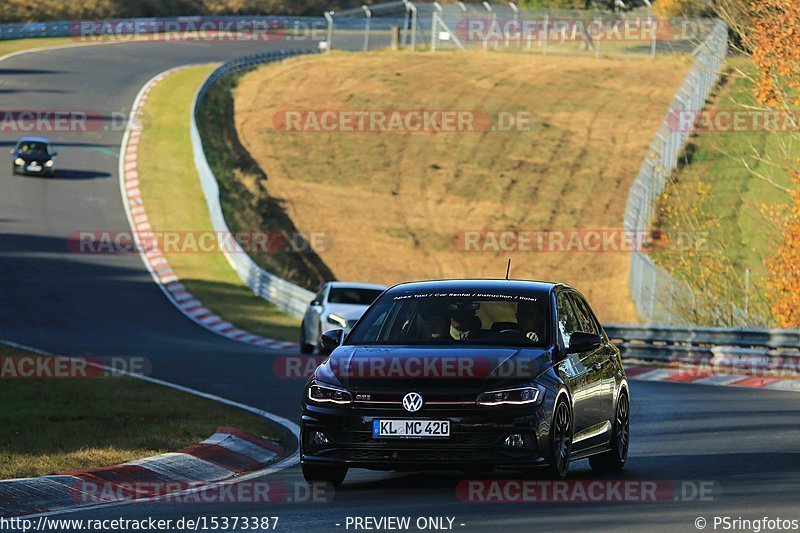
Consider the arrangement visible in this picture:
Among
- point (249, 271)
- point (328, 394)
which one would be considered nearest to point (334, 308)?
point (249, 271)

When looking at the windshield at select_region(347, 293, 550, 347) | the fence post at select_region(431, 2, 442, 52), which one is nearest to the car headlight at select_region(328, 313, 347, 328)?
the windshield at select_region(347, 293, 550, 347)

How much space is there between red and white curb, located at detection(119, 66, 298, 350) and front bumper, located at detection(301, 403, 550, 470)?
20391 mm

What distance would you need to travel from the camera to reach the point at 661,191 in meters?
35.1

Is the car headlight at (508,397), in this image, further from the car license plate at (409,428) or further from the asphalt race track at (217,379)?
the asphalt race track at (217,379)

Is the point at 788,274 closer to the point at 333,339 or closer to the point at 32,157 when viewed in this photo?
the point at 333,339

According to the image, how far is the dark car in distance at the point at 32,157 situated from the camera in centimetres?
4753

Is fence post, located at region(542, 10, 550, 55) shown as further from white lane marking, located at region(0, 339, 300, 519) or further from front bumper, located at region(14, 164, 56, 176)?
white lane marking, located at region(0, 339, 300, 519)

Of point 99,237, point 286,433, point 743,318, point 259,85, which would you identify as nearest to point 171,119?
point 259,85

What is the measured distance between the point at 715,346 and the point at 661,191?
33.4ft

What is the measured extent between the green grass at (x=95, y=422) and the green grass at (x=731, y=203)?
12.2 metres

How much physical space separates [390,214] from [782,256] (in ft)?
78.3

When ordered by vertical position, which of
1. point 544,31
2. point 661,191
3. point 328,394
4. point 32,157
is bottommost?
point 32,157

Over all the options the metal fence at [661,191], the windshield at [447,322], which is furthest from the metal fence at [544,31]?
the windshield at [447,322]

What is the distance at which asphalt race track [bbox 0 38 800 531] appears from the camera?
975 cm
